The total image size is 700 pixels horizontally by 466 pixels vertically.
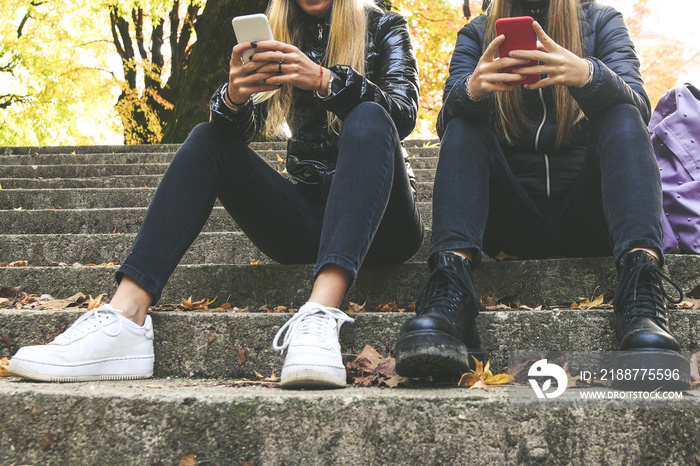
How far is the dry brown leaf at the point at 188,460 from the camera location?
1208mm

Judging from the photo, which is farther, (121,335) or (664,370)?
(121,335)

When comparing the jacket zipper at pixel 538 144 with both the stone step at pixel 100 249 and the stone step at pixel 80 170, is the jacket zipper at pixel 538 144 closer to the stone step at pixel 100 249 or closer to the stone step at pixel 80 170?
the stone step at pixel 100 249

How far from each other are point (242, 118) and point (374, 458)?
3.68ft

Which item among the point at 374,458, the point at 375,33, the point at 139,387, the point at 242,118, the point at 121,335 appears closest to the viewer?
the point at 374,458

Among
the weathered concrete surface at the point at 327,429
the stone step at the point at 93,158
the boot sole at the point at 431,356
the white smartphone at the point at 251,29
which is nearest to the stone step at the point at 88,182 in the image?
the stone step at the point at 93,158

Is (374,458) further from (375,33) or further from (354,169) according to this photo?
(375,33)

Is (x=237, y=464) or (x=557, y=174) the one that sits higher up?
(x=557, y=174)

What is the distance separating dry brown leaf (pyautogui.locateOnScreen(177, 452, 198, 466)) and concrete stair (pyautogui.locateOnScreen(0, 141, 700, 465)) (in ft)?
0.03

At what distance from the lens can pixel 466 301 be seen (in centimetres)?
148

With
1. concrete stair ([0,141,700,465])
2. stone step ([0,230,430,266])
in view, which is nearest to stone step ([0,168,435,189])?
stone step ([0,230,430,266])

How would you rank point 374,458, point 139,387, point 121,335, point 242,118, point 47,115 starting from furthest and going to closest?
point 47,115
point 242,118
point 121,335
point 139,387
point 374,458

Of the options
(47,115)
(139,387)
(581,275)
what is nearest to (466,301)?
(581,275)

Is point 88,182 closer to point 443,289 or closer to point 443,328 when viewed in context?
point 443,289
